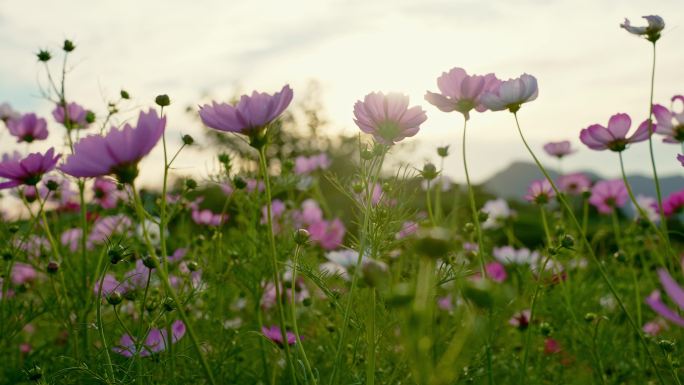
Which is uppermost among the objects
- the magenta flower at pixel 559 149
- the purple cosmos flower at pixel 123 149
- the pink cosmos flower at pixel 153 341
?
the purple cosmos flower at pixel 123 149

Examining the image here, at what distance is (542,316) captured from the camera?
184 centimetres

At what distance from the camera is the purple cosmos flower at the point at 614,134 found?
1.08m

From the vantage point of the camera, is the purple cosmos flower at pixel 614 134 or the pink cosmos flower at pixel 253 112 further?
the purple cosmos flower at pixel 614 134

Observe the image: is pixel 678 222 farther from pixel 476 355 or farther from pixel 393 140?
pixel 393 140

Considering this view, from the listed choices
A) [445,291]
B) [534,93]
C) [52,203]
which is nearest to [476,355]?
[445,291]

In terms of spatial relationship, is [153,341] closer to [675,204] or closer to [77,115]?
[77,115]

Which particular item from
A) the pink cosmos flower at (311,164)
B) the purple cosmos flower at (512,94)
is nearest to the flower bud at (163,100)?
the purple cosmos flower at (512,94)

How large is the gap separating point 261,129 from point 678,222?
7219mm

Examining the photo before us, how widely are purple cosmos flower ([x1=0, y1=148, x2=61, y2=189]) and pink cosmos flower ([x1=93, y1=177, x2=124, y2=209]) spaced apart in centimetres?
82

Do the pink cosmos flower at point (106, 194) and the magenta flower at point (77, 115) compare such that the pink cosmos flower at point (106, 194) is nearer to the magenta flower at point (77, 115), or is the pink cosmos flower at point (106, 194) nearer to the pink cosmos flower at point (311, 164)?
the magenta flower at point (77, 115)

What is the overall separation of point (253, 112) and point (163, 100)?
0.46m

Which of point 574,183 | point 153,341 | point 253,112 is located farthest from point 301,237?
point 574,183

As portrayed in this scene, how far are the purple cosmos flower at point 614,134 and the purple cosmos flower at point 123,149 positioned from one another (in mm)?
761

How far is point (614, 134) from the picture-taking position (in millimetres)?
1094
